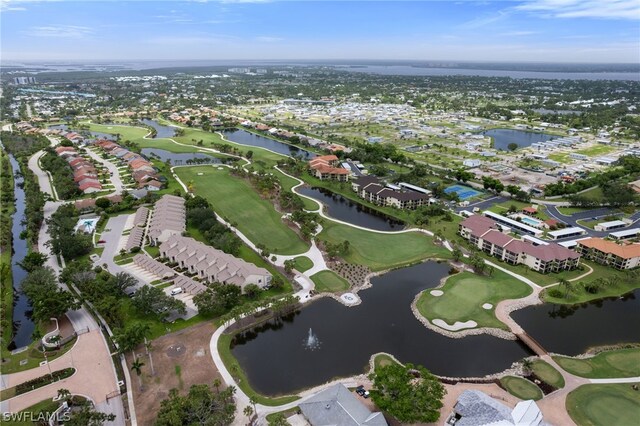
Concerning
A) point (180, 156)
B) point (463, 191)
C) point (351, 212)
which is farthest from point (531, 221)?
point (180, 156)

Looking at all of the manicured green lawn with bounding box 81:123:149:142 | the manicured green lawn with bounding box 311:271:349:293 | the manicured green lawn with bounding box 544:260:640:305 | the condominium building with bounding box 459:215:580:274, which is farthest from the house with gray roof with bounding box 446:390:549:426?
the manicured green lawn with bounding box 81:123:149:142

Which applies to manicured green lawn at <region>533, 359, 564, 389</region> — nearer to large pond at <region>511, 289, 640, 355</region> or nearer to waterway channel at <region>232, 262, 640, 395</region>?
waterway channel at <region>232, 262, 640, 395</region>

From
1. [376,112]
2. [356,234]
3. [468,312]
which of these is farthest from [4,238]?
[376,112]

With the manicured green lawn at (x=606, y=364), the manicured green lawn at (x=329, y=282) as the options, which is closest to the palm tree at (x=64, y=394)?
the manicured green lawn at (x=329, y=282)

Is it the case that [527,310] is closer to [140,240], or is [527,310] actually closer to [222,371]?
[222,371]

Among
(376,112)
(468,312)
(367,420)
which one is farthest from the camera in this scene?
(376,112)

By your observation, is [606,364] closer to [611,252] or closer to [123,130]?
[611,252]

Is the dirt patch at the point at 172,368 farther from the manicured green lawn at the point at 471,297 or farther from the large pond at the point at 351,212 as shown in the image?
the large pond at the point at 351,212
